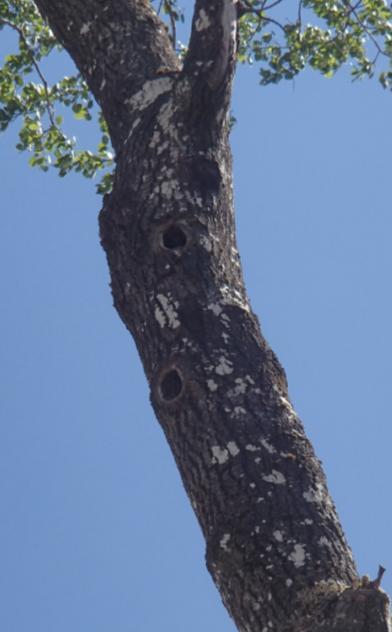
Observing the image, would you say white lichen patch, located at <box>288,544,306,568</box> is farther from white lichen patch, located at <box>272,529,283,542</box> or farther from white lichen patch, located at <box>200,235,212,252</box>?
white lichen patch, located at <box>200,235,212,252</box>

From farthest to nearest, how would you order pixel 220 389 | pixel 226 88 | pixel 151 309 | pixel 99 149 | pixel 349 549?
pixel 99 149 → pixel 226 88 → pixel 151 309 → pixel 220 389 → pixel 349 549

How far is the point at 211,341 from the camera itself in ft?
14.1

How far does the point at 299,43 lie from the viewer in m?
9.38

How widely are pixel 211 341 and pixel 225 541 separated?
2.51 ft

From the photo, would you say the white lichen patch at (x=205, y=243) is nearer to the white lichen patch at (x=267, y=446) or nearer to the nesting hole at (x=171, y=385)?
the nesting hole at (x=171, y=385)

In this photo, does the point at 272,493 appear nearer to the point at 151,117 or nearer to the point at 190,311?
the point at 190,311

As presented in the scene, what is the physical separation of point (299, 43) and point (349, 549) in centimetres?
620

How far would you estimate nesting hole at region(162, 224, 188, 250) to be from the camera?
4.63 meters

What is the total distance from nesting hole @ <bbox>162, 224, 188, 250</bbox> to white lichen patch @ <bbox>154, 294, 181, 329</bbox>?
0.26m

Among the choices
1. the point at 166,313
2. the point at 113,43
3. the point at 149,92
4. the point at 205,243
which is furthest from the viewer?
the point at 113,43

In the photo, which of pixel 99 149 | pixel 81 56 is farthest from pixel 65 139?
pixel 81 56

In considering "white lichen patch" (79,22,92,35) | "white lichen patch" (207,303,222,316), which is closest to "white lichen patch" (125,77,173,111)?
"white lichen patch" (79,22,92,35)

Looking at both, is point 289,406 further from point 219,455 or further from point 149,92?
point 149,92

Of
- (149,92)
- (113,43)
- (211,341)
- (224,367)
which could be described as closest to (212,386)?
(224,367)
